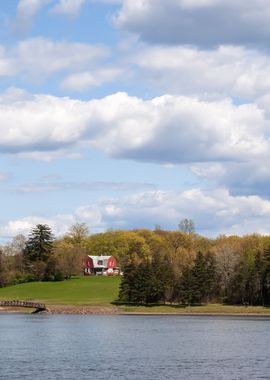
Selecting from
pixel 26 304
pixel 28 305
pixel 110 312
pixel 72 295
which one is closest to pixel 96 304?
pixel 110 312

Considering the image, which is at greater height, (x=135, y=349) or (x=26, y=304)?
(x=26, y=304)

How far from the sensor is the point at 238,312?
151500 millimetres

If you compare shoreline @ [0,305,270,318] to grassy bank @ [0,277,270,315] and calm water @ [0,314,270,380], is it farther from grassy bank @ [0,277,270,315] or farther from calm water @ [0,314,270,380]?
calm water @ [0,314,270,380]

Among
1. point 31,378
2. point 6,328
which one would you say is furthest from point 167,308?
point 31,378

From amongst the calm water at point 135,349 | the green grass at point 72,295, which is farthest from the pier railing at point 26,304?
the calm water at point 135,349

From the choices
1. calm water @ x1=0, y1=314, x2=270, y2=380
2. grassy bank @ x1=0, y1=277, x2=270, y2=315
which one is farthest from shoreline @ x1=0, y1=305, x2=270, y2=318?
calm water @ x1=0, y1=314, x2=270, y2=380

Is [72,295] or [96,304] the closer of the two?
[96,304]

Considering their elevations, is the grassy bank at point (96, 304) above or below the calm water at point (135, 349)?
above

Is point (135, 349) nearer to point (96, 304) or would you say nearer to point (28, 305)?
point (96, 304)

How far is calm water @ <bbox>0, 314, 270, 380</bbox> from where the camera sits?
6444 centimetres

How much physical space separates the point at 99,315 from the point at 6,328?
39.6 m

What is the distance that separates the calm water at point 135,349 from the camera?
64.4 m

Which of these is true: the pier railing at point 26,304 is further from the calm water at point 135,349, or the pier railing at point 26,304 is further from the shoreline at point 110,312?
the calm water at point 135,349

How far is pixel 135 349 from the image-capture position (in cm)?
8406
